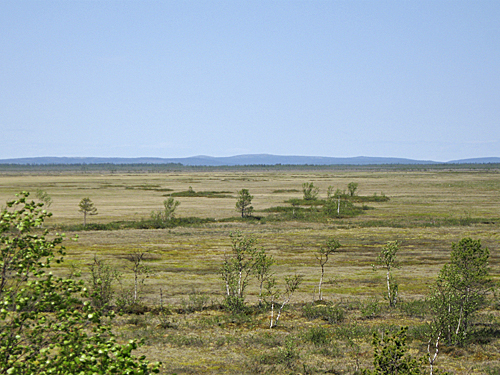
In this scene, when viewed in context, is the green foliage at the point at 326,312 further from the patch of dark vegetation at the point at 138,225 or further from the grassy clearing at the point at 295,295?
the patch of dark vegetation at the point at 138,225

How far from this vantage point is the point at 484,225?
57.9m

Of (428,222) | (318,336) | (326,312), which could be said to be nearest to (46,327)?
(318,336)

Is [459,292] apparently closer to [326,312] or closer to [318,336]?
[326,312]

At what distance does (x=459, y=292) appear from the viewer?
19.9m

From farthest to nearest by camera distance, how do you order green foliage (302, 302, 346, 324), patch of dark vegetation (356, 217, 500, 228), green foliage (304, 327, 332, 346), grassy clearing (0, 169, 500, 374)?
1. patch of dark vegetation (356, 217, 500, 228)
2. green foliage (302, 302, 346, 324)
3. green foliage (304, 327, 332, 346)
4. grassy clearing (0, 169, 500, 374)

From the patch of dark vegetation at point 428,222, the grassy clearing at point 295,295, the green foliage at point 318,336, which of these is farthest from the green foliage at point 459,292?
the patch of dark vegetation at point 428,222

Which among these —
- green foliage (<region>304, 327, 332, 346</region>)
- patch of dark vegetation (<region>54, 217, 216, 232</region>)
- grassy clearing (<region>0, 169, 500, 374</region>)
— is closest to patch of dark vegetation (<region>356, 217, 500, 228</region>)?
grassy clearing (<region>0, 169, 500, 374</region>)

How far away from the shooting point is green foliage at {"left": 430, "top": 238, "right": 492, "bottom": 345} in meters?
18.3

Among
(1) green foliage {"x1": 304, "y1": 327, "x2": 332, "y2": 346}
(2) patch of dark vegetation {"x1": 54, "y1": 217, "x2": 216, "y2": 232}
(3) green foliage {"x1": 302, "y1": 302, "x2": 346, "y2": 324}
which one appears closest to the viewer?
(1) green foliage {"x1": 304, "y1": 327, "x2": 332, "y2": 346}

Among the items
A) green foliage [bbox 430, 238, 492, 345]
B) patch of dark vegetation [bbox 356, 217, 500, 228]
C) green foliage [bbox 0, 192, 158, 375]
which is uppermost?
green foliage [bbox 0, 192, 158, 375]

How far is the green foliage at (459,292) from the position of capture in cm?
1830

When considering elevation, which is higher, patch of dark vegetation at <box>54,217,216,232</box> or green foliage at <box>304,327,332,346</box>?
green foliage at <box>304,327,332,346</box>

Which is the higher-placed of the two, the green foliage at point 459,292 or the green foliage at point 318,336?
the green foliage at point 459,292

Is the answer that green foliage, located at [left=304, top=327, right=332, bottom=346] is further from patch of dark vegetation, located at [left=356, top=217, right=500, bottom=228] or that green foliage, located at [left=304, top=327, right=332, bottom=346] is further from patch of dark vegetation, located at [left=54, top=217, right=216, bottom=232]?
patch of dark vegetation, located at [left=356, top=217, right=500, bottom=228]
